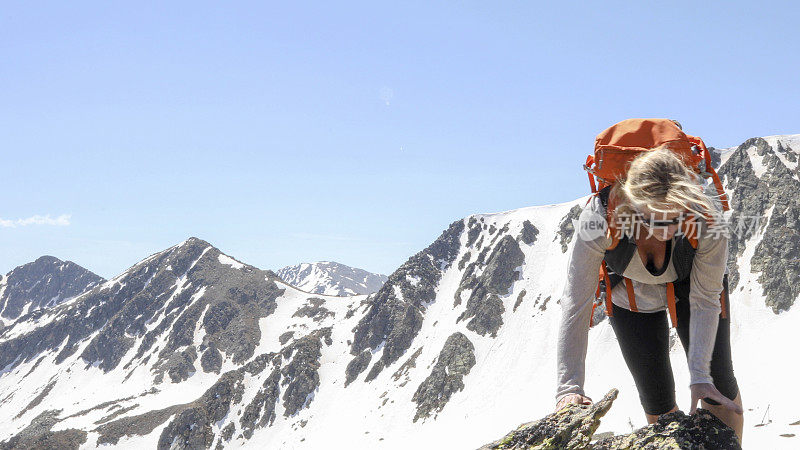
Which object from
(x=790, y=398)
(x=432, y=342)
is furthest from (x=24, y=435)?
(x=790, y=398)

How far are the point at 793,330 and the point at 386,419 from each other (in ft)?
164

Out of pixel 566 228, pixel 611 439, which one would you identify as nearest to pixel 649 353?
pixel 611 439

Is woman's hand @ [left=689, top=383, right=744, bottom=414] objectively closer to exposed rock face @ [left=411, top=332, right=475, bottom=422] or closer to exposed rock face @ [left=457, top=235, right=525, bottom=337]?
exposed rock face @ [left=411, top=332, right=475, bottom=422]

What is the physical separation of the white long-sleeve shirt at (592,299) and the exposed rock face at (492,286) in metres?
79.0

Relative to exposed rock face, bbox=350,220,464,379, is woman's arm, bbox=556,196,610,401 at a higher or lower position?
lower

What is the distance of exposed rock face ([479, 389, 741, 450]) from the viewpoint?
3078 millimetres

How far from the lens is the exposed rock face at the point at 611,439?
10.1 ft

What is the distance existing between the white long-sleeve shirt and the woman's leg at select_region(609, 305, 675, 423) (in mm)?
601

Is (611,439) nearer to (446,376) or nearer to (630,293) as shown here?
(630,293)

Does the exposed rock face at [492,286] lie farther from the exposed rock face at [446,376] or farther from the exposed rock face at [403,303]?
the exposed rock face at [403,303]

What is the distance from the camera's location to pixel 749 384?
42.0 meters

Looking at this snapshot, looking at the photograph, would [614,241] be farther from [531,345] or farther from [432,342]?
[432,342]

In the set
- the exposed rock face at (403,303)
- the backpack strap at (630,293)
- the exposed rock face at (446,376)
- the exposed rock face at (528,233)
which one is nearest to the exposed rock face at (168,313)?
the exposed rock face at (403,303)

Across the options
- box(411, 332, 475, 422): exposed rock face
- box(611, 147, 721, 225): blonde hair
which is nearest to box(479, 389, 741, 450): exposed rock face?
box(611, 147, 721, 225): blonde hair
